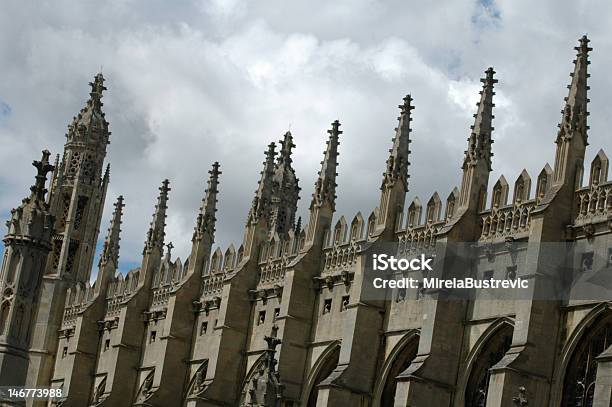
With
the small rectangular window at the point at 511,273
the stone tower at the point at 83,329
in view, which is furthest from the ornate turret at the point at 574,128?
the stone tower at the point at 83,329

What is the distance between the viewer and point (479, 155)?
51.4 m

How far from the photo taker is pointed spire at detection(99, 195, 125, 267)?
80625mm

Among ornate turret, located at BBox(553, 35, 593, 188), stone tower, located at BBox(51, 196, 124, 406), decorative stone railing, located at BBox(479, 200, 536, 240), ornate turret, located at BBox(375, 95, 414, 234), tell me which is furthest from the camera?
stone tower, located at BBox(51, 196, 124, 406)

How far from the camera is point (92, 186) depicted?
291ft

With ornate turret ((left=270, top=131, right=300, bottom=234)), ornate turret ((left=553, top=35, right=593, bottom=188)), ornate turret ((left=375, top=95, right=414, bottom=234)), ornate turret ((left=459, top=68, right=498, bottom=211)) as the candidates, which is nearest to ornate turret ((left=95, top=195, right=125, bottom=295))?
ornate turret ((left=270, top=131, right=300, bottom=234))

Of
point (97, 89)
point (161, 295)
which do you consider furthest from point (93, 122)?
point (161, 295)

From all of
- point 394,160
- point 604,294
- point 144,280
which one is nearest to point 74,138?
point 144,280

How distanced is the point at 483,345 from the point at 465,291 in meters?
2.32

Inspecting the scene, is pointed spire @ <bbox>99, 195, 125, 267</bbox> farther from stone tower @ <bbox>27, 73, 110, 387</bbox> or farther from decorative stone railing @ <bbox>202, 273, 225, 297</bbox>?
decorative stone railing @ <bbox>202, 273, 225, 297</bbox>

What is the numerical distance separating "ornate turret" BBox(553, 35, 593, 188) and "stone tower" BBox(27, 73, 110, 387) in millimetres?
45014

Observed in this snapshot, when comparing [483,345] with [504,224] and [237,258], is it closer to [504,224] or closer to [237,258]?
[504,224]

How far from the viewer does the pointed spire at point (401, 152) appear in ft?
184

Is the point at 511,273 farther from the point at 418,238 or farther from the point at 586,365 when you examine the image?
the point at 418,238

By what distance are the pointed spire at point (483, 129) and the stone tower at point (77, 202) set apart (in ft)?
131
